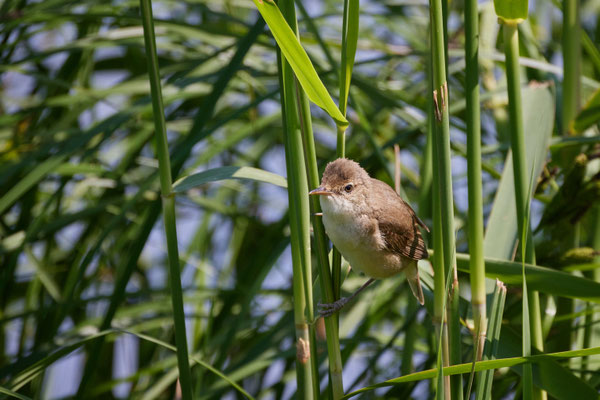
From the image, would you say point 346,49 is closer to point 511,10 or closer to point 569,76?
point 511,10

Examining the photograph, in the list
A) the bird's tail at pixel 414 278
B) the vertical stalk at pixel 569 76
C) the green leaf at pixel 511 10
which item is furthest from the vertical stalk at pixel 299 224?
the vertical stalk at pixel 569 76

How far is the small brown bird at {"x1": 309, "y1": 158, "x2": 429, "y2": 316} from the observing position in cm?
147

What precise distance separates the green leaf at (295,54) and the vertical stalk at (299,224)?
65mm

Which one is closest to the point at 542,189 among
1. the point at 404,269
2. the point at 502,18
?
the point at 404,269

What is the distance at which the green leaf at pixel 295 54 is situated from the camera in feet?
3.18

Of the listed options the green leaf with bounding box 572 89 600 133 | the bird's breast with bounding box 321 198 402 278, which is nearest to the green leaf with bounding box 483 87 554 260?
the green leaf with bounding box 572 89 600 133

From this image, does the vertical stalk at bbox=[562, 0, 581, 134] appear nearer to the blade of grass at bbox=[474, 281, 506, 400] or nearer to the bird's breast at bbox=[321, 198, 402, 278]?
the bird's breast at bbox=[321, 198, 402, 278]

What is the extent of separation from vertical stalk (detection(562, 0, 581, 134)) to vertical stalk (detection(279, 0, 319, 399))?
112 cm

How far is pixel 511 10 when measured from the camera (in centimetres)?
120

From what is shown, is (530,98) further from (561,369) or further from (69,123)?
(69,123)

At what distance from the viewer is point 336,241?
141cm

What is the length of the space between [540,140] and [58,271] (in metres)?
1.99

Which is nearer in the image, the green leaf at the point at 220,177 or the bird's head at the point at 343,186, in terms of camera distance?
the green leaf at the point at 220,177

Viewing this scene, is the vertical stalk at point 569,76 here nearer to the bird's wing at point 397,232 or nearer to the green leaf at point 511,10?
the bird's wing at point 397,232
